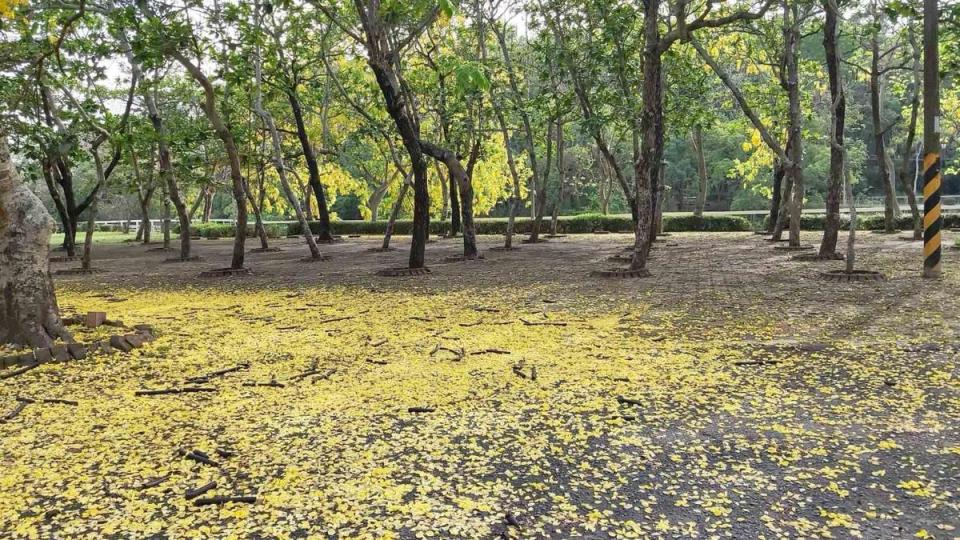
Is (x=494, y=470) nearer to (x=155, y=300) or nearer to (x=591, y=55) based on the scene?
(x=155, y=300)

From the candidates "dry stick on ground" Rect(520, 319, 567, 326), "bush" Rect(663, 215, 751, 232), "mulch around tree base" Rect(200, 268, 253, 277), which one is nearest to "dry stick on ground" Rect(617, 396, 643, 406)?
"dry stick on ground" Rect(520, 319, 567, 326)

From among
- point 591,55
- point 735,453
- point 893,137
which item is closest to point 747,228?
point 893,137

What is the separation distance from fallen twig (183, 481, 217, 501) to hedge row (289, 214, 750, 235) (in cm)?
2521

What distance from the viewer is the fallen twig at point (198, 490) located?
299cm

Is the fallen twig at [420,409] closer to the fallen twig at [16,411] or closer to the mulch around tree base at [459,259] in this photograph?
the fallen twig at [16,411]

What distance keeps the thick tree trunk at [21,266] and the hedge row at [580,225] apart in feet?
74.2

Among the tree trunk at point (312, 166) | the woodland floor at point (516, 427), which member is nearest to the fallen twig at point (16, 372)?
the woodland floor at point (516, 427)

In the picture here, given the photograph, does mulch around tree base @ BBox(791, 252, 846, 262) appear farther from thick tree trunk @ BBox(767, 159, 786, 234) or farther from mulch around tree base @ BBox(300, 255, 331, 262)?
mulch around tree base @ BBox(300, 255, 331, 262)

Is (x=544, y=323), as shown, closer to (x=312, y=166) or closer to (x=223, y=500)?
(x=223, y=500)

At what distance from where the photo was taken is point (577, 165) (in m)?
40.5

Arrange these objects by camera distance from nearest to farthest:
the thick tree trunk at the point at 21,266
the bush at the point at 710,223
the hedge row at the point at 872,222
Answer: the thick tree trunk at the point at 21,266, the hedge row at the point at 872,222, the bush at the point at 710,223

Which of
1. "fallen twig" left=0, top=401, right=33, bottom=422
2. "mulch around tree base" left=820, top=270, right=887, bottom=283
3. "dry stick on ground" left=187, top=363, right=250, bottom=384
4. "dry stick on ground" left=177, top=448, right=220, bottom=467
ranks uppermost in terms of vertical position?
"mulch around tree base" left=820, top=270, right=887, bottom=283

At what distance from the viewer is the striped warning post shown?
920 centimetres

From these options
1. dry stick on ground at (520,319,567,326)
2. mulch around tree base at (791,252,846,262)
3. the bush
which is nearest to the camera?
dry stick on ground at (520,319,567,326)
